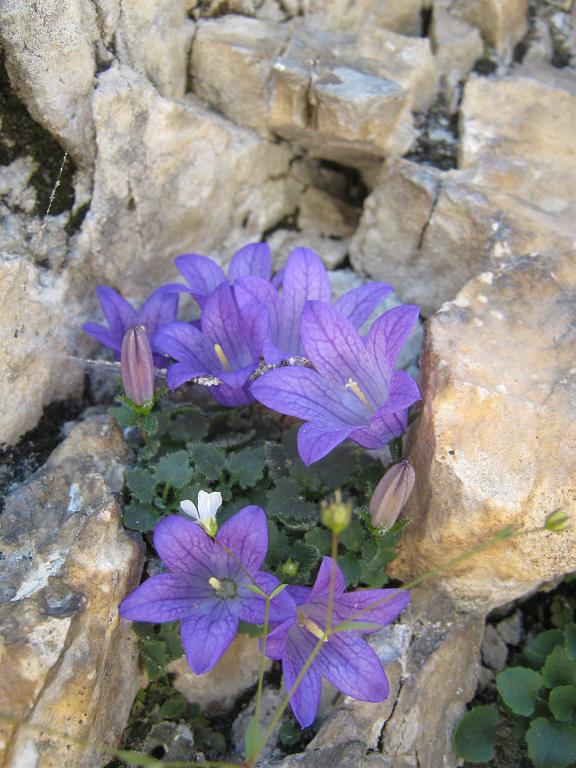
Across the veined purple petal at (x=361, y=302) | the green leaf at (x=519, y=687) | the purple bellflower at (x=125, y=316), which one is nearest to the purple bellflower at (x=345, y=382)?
the veined purple petal at (x=361, y=302)

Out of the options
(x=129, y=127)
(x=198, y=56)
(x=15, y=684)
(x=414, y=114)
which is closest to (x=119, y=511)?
(x=15, y=684)

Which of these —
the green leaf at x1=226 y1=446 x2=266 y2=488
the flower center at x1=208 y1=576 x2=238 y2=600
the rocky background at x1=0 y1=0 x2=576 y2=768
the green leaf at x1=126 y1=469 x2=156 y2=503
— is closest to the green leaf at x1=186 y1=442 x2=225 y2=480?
the green leaf at x1=226 y1=446 x2=266 y2=488

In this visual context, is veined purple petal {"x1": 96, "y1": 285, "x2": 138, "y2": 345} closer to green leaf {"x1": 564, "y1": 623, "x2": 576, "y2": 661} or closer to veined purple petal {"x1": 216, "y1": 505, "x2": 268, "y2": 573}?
veined purple petal {"x1": 216, "y1": 505, "x2": 268, "y2": 573}

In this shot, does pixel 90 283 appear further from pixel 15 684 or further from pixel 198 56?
pixel 15 684

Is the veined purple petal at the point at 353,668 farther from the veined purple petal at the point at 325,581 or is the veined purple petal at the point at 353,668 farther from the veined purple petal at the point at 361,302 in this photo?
the veined purple petal at the point at 361,302

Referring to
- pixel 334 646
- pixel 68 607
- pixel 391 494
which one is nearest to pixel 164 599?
pixel 68 607

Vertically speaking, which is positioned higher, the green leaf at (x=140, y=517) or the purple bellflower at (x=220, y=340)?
the purple bellflower at (x=220, y=340)

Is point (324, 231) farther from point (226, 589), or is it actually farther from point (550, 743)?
point (550, 743)
